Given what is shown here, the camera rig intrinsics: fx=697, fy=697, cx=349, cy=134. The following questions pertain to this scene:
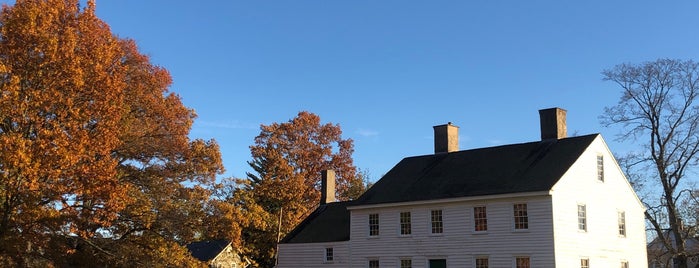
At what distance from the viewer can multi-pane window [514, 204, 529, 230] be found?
2905cm

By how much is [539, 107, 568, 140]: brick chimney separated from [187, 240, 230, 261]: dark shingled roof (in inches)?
1335

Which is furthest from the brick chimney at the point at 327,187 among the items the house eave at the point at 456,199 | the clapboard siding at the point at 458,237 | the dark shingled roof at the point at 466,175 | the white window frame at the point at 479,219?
the white window frame at the point at 479,219

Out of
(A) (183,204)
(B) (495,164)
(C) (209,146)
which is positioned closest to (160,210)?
(A) (183,204)

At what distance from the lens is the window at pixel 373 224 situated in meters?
34.5

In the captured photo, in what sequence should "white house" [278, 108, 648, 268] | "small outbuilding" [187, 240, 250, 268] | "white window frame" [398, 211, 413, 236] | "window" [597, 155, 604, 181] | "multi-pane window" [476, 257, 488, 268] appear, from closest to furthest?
"white house" [278, 108, 648, 268] < "multi-pane window" [476, 257, 488, 268] < "window" [597, 155, 604, 181] < "white window frame" [398, 211, 413, 236] < "small outbuilding" [187, 240, 250, 268]

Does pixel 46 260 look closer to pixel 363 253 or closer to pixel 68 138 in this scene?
pixel 68 138

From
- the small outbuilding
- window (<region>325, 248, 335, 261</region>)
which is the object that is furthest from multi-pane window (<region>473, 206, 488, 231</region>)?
the small outbuilding

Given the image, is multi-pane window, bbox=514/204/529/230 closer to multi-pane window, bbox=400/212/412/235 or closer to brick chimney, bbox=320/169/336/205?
multi-pane window, bbox=400/212/412/235

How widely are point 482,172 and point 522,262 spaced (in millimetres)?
5103

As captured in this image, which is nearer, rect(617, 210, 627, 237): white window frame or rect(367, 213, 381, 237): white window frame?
rect(617, 210, 627, 237): white window frame

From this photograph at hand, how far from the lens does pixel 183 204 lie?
81.4 feet

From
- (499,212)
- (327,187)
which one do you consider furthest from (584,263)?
(327,187)

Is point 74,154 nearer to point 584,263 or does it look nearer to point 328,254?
point 328,254

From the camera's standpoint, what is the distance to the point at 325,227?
1518 inches
